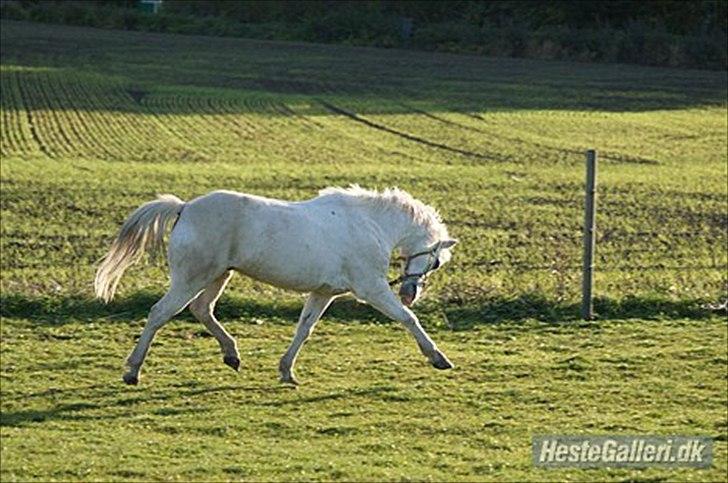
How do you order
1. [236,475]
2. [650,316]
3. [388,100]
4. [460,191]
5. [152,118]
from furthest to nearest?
[388,100] < [152,118] < [460,191] < [650,316] < [236,475]

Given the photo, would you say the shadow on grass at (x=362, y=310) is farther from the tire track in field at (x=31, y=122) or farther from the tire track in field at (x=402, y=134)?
the tire track in field at (x=402, y=134)

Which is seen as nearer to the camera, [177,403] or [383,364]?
[177,403]

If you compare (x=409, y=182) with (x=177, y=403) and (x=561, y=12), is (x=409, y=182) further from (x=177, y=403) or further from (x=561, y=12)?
(x=561, y=12)

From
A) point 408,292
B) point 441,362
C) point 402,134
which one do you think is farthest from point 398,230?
point 402,134

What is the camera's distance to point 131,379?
11.4 meters

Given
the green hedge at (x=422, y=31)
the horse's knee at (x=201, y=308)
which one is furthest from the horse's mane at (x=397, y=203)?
the green hedge at (x=422, y=31)

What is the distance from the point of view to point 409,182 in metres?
27.5

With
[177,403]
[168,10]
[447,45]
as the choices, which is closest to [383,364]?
[177,403]

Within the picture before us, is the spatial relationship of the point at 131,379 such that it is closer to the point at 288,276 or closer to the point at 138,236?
the point at 138,236

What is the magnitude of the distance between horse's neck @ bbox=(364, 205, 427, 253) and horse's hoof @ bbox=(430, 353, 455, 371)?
95 cm

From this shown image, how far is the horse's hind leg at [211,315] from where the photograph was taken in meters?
11.9

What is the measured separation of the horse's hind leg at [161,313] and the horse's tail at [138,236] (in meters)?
0.45

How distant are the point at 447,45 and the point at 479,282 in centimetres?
4807

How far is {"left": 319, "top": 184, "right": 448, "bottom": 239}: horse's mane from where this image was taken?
1213 cm
